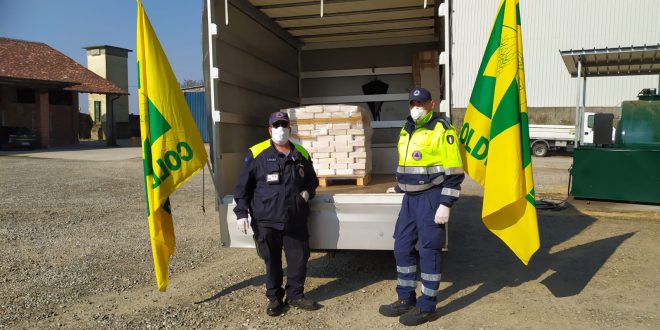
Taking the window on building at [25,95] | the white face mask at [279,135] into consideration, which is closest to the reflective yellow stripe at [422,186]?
the white face mask at [279,135]

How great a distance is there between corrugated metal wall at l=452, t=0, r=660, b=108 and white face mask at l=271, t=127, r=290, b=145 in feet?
70.1

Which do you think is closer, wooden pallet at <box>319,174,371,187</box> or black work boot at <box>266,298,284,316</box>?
black work boot at <box>266,298,284,316</box>

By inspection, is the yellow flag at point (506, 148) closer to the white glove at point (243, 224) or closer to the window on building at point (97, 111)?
the white glove at point (243, 224)

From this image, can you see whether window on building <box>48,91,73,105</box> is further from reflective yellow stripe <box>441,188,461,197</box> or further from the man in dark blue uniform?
reflective yellow stripe <box>441,188,461,197</box>

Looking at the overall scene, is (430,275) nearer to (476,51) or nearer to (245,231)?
(245,231)

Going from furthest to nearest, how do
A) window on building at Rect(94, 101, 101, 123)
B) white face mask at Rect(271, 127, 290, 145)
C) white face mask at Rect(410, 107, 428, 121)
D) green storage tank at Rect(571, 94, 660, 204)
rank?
window on building at Rect(94, 101, 101, 123) → green storage tank at Rect(571, 94, 660, 204) → white face mask at Rect(271, 127, 290, 145) → white face mask at Rect(410, 107, 428, 121)

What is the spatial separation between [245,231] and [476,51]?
78.9 feet

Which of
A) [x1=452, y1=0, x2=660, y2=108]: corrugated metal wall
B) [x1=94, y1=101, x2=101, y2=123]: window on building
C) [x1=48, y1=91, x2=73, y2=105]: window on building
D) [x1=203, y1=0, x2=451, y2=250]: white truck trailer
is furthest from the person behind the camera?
[x1=94, y1=101, x2=101, y2=123]: window on building

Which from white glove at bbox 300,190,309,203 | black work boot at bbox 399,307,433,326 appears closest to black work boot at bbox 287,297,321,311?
black work boot at bbox 399,307,433,326

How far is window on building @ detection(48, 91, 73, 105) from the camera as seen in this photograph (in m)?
27.9

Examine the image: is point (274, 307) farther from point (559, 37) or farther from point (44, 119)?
point (44, 119)

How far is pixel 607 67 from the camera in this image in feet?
32.3

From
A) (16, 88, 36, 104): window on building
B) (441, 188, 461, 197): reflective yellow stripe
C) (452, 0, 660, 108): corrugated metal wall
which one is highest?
(452, 0, 660, 108): corrugated metal wall

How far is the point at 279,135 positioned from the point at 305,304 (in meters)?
1.42
